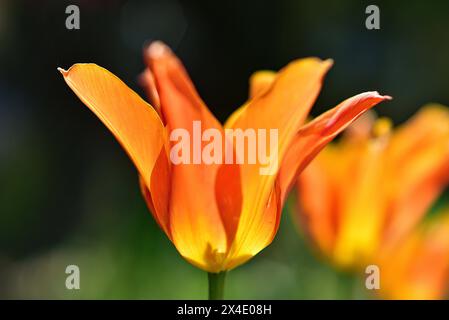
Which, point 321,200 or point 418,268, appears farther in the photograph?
point 418,268

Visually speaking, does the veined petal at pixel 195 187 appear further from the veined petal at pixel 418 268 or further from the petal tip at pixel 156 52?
the veined petal at pixel 418 268

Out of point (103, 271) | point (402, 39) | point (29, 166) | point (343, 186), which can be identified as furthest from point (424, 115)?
point (402, 39)

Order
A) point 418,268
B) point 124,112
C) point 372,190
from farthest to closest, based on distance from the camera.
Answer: point 418,268 → point 372,190 → point 124,112

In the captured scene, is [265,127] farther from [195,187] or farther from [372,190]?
[372,190]

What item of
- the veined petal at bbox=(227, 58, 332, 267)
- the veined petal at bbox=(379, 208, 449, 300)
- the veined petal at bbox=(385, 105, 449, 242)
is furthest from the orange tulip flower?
the veined petal at bbox=(227, 58, 332, 267)

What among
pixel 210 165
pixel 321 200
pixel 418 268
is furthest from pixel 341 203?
pixel 210 165
